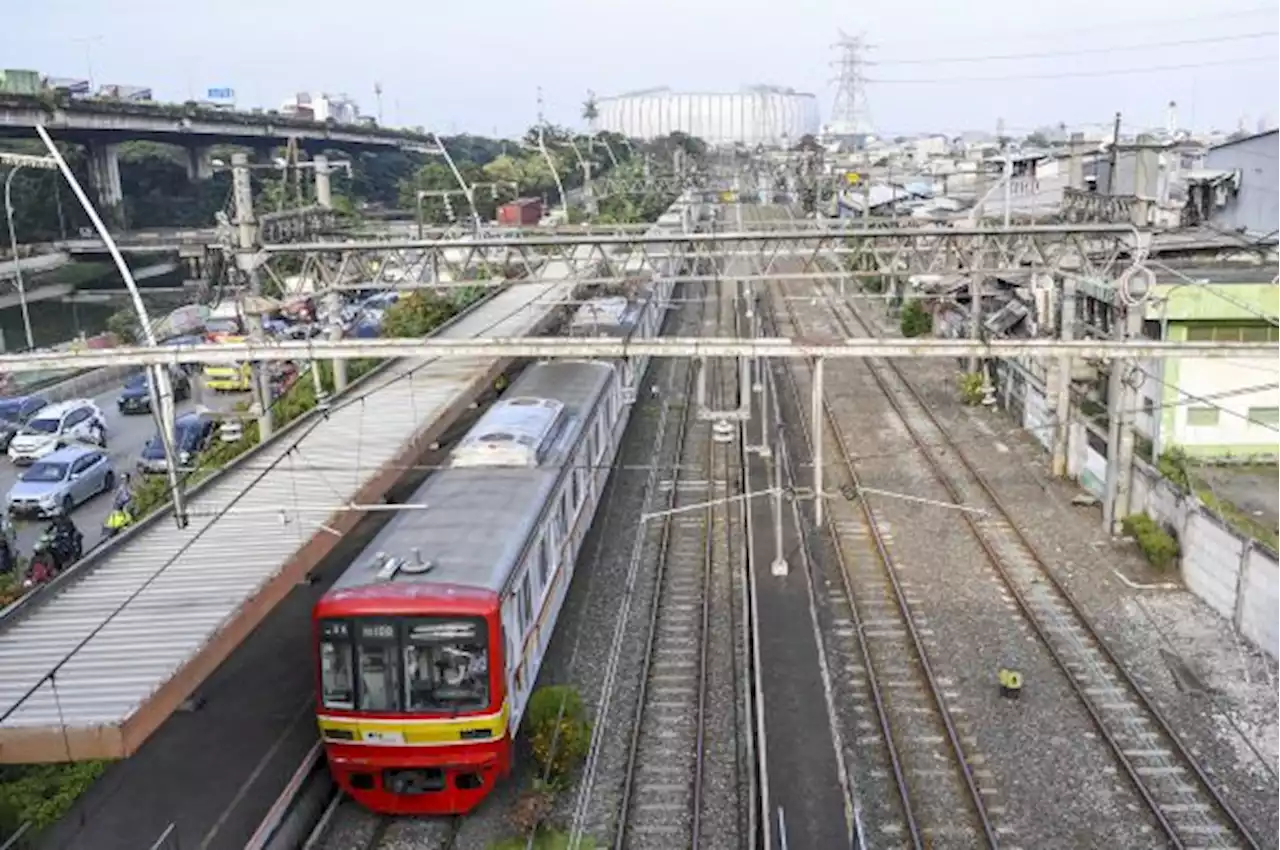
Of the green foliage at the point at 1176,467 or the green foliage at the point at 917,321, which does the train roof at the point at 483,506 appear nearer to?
the green foliage at the point at 1176,467

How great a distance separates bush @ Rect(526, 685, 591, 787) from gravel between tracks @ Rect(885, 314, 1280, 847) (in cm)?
543

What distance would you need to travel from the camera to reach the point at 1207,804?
9391 millimetres

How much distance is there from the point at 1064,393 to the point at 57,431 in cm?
1853

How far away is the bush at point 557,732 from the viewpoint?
9984mm

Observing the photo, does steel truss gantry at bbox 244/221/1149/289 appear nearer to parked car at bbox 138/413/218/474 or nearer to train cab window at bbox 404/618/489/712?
parked car at bbox 138/413/218/474

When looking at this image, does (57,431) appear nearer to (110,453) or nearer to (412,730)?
(110,453)

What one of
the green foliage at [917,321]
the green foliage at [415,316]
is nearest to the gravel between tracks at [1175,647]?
the green foliage at [415,316]

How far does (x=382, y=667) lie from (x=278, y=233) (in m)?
9.71

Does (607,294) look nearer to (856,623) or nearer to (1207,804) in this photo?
(856,623)

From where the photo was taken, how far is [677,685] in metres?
11.8

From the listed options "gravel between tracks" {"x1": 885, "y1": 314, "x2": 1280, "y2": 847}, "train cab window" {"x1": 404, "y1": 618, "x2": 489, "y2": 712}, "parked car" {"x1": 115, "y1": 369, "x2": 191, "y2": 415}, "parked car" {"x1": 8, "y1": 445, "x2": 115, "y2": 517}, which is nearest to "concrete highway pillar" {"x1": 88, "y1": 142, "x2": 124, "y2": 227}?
"parked car" {"x1": 115, "y1": 369, "x2": 191, "y2": 415}

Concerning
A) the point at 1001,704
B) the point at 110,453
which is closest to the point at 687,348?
the point at 1001,704

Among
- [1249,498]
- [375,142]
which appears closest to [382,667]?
[1249,498]

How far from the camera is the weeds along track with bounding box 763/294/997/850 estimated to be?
9.26m
